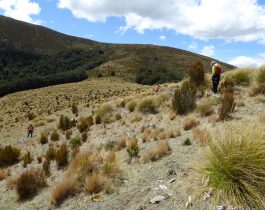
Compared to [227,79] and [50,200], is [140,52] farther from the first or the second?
[50,200]

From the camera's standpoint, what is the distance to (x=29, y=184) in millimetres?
11383

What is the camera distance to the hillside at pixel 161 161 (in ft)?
23.2

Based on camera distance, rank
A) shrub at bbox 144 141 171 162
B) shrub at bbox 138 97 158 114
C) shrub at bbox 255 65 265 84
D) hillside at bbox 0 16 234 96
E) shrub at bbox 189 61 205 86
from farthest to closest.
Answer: hillside at bbox 0 16 234 96 < shrub at bbox 189 61 205 86 < shrub at bbox 138 97 158 114 < shrub at bbox 255 65 265 84 < shrub at bbox 144 141 171 162

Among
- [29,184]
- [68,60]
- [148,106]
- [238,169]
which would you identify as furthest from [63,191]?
[68,60]

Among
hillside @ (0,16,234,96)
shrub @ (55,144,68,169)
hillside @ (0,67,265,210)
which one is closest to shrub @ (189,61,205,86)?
hillside @ (0,67,265,210)

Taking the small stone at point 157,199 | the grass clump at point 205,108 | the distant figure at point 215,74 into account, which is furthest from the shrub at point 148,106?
the small stone at point 157,199

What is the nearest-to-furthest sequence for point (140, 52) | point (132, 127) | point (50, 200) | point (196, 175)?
1. point (196, 175)
2. point (50, 200)
3. point (132, 127)
4. point (140, 52)

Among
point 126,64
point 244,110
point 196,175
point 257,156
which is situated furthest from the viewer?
point 126,64

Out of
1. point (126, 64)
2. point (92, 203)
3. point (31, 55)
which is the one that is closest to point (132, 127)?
point (92, 203)

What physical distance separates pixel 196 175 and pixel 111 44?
437 feet

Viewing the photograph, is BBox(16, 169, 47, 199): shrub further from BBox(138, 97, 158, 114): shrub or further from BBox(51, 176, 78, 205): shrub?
BBox(138, 97, 158, 114): shrub

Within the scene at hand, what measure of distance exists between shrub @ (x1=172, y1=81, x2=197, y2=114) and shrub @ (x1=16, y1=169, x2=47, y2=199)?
7627 millimetres

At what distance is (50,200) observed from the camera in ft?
32.2

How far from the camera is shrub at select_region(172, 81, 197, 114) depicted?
1759 cm
